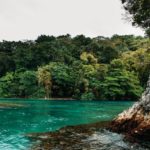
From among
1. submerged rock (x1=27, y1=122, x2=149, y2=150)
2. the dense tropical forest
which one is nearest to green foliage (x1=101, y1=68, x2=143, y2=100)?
the dense tropical forest

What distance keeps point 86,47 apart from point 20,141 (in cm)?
8323

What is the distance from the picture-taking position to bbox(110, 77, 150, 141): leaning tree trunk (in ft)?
56.7

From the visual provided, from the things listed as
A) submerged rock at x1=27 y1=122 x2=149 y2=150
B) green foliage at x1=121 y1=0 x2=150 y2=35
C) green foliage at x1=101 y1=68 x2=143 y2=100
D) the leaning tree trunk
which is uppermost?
green foliage at x1=121 y1=0 x2=150 y2=35

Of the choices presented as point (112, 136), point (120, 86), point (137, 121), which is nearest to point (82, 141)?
point (112, 136)

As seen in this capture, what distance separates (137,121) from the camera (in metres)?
18.4

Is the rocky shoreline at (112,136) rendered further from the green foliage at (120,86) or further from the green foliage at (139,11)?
the green foliage at (120,86)

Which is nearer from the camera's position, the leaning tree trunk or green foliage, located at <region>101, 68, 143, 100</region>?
the leaning tree trunk

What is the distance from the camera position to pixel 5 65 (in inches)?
3770

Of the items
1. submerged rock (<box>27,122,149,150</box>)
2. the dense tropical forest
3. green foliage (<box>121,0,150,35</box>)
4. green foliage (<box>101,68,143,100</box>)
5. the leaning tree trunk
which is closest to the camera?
submerged rock (<box>27,122,149,150</box>)

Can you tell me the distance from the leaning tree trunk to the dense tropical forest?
54482 mm

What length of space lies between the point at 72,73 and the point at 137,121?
65.1 m

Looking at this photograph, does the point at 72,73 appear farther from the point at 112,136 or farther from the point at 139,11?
the point at 112,136

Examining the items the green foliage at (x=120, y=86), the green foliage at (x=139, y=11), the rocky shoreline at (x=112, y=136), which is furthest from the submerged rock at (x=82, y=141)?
the green foliage at (x=120, y=86)

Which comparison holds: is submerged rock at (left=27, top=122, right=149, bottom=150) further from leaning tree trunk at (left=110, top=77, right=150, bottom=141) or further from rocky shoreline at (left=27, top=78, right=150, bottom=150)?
leaning tree trunk at (left=110, top=77, right=150, bottom=141)
